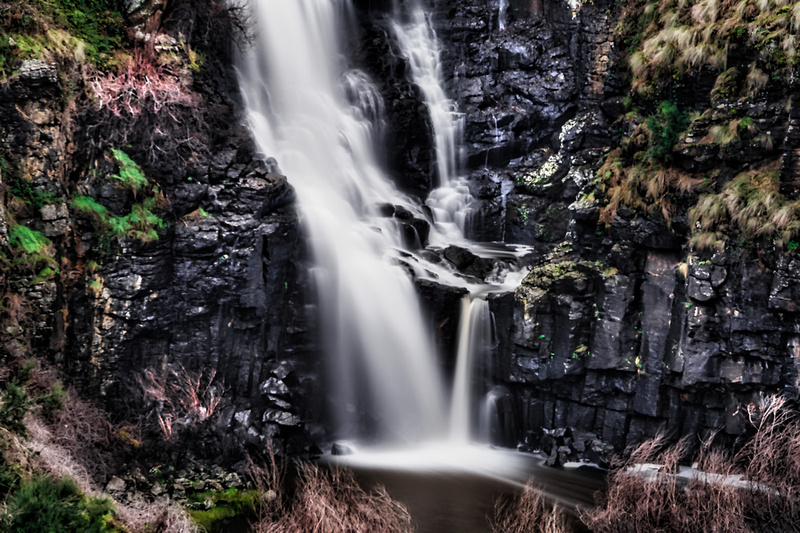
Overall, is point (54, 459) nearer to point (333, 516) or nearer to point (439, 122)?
point (333, 516)

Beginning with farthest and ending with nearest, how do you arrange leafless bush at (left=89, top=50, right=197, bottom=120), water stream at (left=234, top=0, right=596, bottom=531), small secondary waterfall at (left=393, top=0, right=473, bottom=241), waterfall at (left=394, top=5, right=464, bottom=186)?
1. waterfall at (left=394, top=5, right=464, bottom=186)
2. small secondary waterfall at (left=393, top=0, right=473, bottom=241)
3. water stream at (left=234, top=0, right=596, bottom=531)
4. leafless bush at (left=89, top=50, right=197, bottom=120)

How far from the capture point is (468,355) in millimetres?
15664

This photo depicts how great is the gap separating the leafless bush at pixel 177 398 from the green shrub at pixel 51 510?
197 inches

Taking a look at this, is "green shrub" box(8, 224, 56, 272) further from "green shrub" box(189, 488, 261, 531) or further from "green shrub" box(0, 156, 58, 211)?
"green shrub" box(189, 488, 261, 531)

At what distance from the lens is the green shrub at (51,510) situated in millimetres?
6289

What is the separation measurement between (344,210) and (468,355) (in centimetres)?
593

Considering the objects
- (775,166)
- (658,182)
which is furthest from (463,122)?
(775,166)

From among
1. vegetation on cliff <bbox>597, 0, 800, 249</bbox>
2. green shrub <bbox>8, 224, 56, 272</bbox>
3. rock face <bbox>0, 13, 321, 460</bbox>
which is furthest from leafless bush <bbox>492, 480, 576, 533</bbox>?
green shrub <bbox>8, 224, 56, 272</bbox>

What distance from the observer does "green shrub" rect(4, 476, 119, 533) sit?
629 cm

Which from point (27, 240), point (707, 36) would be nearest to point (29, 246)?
point (27, 240)

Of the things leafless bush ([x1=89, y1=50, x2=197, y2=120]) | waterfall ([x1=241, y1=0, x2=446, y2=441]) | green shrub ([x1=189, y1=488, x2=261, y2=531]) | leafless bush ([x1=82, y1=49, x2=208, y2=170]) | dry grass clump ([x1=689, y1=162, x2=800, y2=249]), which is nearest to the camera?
green shrub ([x1=189, y1=488, x2=261, y2=531])

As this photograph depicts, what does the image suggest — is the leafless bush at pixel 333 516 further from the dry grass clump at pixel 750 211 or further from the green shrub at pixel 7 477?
the dry grass clump at pixel 750 211

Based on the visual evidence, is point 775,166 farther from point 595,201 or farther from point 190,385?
point 190,385

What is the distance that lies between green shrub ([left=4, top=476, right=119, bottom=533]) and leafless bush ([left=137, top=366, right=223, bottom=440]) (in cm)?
Result: 502
